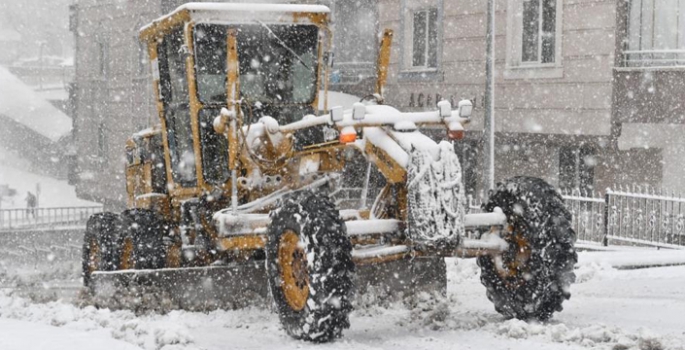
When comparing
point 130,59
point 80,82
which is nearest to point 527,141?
point 130,59

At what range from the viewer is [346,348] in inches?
299

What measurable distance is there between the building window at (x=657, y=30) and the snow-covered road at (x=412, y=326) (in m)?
7.11

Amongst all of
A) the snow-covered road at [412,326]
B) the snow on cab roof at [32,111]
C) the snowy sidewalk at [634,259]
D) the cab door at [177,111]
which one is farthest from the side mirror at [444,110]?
the snow on cab roof at [32,111]

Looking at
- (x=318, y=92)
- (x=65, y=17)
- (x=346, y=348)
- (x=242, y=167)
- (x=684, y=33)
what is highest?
(x=65, y=17)

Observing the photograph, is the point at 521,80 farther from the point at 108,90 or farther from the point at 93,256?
the point at 108,90

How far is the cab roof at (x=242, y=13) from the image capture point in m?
10.1

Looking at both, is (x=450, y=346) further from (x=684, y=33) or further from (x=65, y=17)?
(x=65, y=17)

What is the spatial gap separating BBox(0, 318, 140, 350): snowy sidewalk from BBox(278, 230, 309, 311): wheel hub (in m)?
1.31

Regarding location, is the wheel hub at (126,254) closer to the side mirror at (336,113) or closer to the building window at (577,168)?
the side mirror at (336,113)

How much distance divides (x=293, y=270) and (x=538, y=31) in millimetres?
11877

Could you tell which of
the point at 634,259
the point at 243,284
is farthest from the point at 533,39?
the point at 243,284

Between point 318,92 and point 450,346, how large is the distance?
3976 mm

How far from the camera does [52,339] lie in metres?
7.59

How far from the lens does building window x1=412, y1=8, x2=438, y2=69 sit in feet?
69.9
